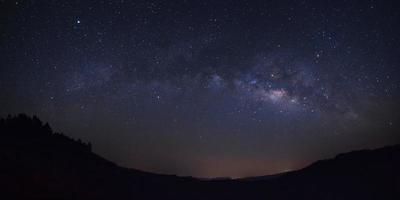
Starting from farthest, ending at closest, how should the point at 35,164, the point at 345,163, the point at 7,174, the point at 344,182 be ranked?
the point at 345,163 → the point at 344,182 → the point at 35,164 → the point at 7,174

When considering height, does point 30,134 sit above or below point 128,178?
above

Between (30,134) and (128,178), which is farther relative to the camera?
(128,178)

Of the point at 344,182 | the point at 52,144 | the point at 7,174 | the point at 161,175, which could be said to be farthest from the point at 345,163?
the point at 7,174

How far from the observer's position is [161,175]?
276 feet

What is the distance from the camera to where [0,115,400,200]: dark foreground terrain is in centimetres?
5388

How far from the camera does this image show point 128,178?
77125mm

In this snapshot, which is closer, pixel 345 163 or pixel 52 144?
pixel 52 144

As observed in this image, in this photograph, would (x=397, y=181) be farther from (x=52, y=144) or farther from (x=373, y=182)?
(x=52, y=144)

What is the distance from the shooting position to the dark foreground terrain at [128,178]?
5388cm

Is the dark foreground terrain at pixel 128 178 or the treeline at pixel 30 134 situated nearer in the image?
the dark foreground terrain at pixel 128 178

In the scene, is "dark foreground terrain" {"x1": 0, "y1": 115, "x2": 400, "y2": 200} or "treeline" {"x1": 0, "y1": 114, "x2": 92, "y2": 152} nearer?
"dark foreground terrain" {"x1": 0, "y1": 115, "x2": 400, "y2": 200}

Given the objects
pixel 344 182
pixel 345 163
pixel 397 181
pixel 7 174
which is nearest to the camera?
pixel 7 174

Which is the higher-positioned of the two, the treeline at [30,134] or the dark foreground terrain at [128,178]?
the treeline at [30,134]

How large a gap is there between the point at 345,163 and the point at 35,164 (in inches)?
2399
